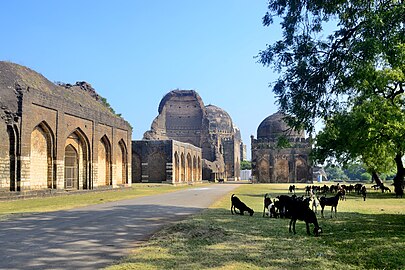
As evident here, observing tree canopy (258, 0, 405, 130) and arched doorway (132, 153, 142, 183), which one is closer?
tree canopy (258, 0, 405, 130)

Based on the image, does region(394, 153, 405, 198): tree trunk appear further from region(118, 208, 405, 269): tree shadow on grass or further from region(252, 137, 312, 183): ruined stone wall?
region(252, 137, 312, 183): ruined stone wall

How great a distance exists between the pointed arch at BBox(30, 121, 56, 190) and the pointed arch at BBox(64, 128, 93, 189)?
11.9 ft

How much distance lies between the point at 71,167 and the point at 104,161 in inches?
211

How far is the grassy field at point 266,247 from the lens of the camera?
6.75 meters

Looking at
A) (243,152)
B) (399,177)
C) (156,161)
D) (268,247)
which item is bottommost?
(268,247)

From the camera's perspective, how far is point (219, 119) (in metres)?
91.6

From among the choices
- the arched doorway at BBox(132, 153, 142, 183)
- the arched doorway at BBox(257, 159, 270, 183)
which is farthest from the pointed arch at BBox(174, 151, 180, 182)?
the arched doorway at BBox(257, 159, 270, 183)

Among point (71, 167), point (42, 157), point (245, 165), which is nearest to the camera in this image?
point (42, 157)

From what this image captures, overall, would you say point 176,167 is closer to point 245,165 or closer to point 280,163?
point 280,163

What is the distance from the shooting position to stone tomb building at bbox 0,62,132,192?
869 inches

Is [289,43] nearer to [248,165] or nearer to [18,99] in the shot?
[18,99]

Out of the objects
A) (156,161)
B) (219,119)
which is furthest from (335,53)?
(219,119)

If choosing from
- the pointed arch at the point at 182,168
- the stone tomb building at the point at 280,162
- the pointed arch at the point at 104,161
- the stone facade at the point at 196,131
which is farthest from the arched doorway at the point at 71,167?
the stone facade at the point at 196,131

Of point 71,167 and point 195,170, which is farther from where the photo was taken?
point 195,170
